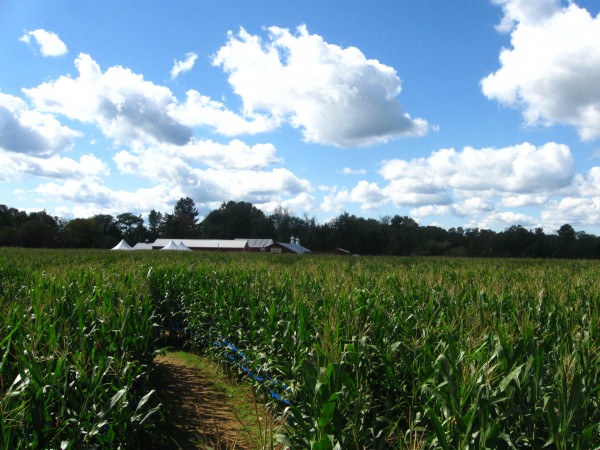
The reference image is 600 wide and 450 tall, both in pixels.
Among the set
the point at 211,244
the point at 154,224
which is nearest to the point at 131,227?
the point at 154,224

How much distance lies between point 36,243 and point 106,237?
16.0 metres

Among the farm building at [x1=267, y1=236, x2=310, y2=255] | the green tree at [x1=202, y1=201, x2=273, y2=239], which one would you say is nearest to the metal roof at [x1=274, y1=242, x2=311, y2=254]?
the farm building at [x1=267, y1=236, x2=310, y2=255]

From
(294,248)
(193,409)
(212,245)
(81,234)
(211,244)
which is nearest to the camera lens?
(193,409)

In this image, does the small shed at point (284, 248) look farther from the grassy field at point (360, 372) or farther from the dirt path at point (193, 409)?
the grassy field at point (360, 372)

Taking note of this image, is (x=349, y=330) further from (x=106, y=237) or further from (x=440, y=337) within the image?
(x=106, y=237)

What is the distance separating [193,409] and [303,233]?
9588cm

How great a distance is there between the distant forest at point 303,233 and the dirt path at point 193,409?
47753 mm

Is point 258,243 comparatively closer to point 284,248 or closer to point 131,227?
point 284,248

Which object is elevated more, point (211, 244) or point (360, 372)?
point (211, 244)

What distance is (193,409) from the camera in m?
6.84

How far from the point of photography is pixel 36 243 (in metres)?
81.4

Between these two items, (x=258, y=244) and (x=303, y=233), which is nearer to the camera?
(x=258, y=244)

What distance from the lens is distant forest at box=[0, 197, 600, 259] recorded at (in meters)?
55.9

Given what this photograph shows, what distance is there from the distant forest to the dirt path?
47.8 metres
